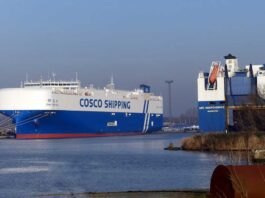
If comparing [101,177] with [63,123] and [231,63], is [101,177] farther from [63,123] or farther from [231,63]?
[63,123]

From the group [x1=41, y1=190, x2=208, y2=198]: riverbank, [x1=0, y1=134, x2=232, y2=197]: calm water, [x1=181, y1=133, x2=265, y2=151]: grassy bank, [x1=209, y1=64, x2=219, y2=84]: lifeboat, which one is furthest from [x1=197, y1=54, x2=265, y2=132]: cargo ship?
[x1=41, y1=190, x2=208, y2=198]: riverbank

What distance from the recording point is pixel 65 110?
252 feet

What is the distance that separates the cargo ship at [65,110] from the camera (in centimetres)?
7600

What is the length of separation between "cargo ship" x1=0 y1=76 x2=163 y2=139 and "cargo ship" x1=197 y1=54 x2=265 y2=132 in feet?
56.9

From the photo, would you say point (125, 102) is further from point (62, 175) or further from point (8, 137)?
point (62, 175)

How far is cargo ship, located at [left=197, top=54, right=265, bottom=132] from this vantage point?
6181 centimetres

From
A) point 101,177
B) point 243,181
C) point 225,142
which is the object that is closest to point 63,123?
point 225,142

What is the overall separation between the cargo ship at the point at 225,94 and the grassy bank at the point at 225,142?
49.1 ft

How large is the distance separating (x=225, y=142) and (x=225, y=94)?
2212 centimetres

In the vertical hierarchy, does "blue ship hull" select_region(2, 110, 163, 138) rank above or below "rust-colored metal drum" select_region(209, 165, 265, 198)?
above

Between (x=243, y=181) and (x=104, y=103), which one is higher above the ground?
(x=104, y=103)

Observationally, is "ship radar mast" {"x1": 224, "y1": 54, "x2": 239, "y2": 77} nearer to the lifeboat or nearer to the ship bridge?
the lifeboat

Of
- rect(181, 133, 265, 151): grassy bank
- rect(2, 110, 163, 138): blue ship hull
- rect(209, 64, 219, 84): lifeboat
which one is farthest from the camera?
rect(2, 110, 163, 138): blue ship hull

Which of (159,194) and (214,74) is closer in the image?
(159,194)
